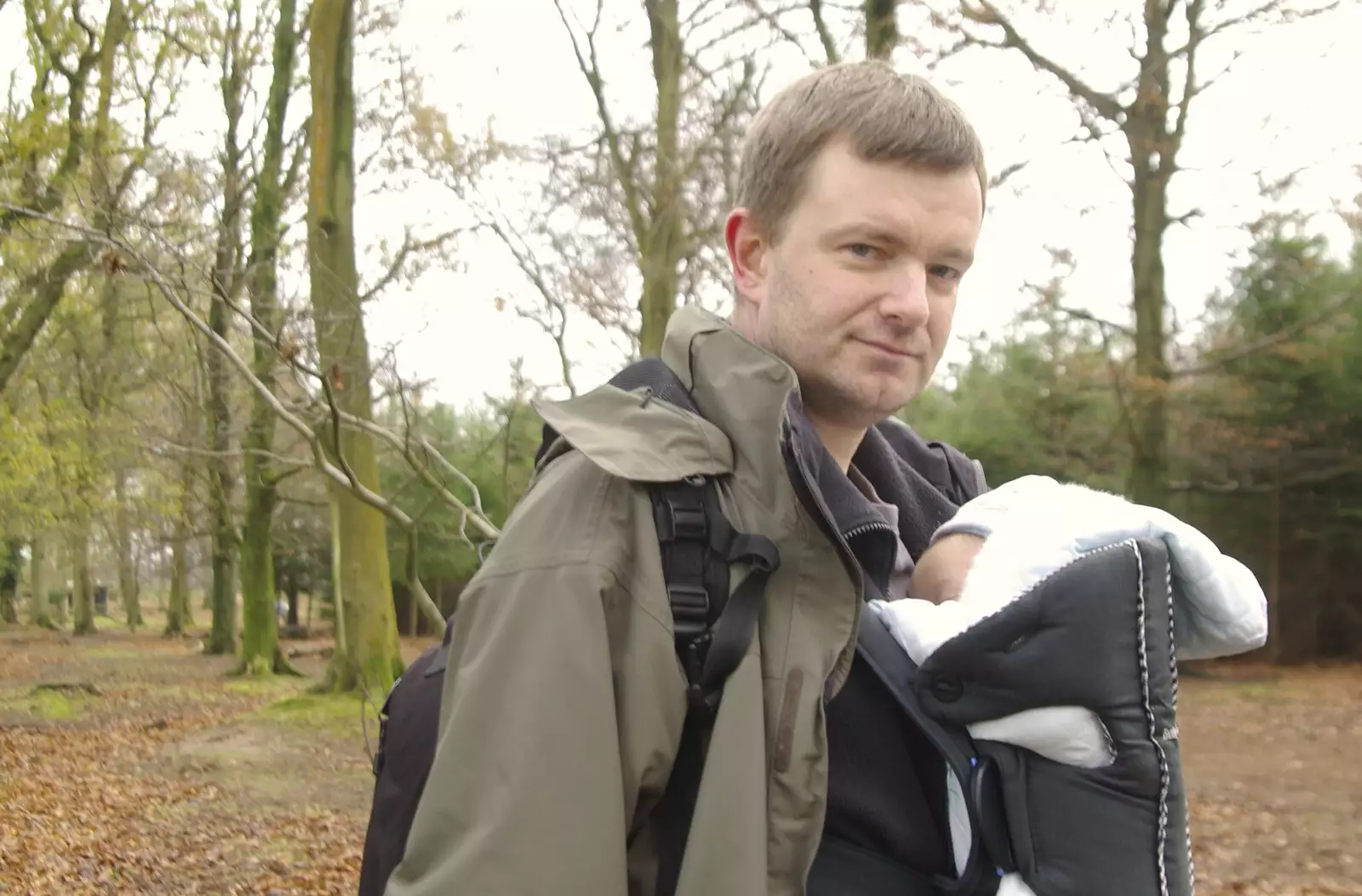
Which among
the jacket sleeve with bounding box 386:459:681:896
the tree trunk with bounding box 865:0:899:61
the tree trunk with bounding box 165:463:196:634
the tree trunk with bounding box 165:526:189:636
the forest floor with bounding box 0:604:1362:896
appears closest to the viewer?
the jacket sleeve with bounding box 386:459:681:896

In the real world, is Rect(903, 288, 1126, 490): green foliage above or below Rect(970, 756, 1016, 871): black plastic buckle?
above

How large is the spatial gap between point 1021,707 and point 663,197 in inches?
344

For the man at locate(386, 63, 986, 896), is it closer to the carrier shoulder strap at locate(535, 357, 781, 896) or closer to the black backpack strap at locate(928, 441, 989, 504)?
the carrier shoulder strap at locate(535, 357, 781, 896)

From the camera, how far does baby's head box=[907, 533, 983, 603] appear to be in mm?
1582

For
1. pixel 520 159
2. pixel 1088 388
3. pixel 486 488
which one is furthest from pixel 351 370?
pixel 486 488

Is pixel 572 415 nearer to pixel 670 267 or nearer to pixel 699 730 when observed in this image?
pixel 699 730

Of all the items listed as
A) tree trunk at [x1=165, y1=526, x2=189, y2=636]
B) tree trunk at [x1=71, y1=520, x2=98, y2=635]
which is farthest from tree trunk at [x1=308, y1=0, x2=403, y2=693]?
tree trunk at [x1=71, y1=520, x2=98, y2=635]

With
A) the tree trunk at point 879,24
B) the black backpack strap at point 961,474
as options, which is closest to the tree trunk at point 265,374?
the tree trunk at point 879,24

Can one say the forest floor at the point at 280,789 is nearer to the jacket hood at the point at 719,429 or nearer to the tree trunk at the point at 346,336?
the tree trunk at the point at 346,336

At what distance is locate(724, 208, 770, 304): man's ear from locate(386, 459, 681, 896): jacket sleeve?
1.66 ft

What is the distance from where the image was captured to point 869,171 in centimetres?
150

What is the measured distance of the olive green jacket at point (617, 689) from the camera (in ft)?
3.78

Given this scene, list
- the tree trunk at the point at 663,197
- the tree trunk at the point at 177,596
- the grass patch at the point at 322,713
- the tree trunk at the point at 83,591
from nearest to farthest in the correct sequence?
the tree trunk at the point at 663,197, the grass patch at the point at 322,713, the tree trunk at the point at 177,596, the tree trunk at the point at 83,591

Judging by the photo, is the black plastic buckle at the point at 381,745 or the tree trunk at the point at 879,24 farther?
the tree trunk at the point at 879,24
